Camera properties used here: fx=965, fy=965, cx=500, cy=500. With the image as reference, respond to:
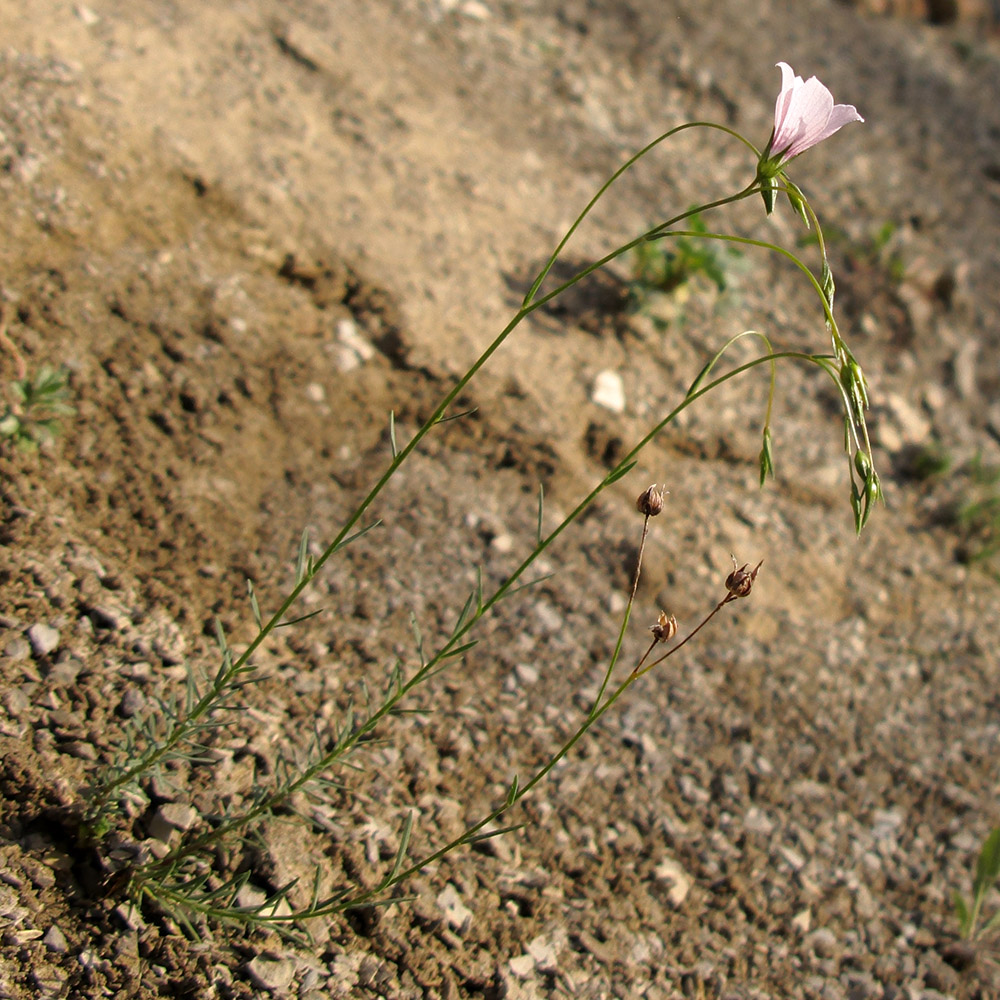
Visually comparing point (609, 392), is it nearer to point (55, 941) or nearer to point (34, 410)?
point (34, 410)

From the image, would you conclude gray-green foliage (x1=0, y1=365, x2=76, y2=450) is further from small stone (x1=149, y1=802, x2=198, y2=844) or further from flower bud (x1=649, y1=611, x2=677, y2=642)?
flower bud (x1=649, y1=611, x2=677, y2=642)

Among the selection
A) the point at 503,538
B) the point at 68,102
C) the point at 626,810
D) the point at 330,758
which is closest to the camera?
the point at 330,758

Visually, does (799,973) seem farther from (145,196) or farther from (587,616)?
(145,196)

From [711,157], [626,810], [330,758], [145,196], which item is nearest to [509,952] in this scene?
[626,810]

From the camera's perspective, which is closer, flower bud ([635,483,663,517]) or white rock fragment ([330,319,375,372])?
flower bud ([635,483,663,517])

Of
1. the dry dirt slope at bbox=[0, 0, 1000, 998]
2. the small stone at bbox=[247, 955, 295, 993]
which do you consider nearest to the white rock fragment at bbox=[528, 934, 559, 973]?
the dry dirt slope at bbox=[0, 0, 1000, 998]

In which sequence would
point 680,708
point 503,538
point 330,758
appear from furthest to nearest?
point 503,538
point 680,708
point 330,758
